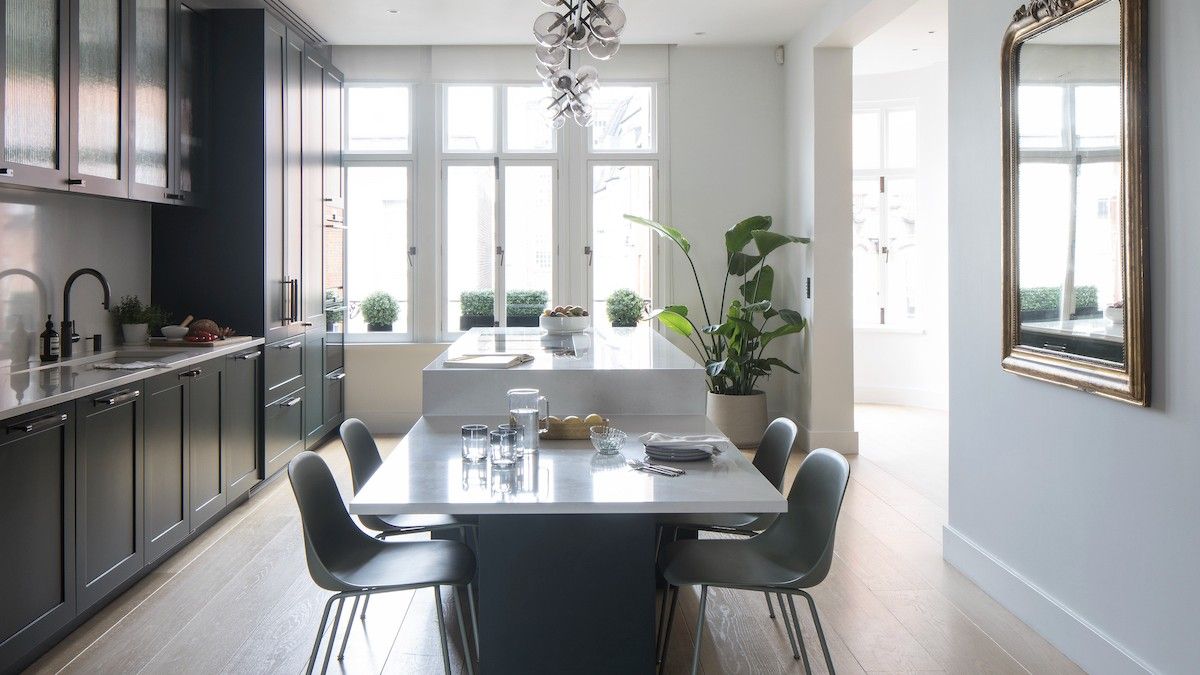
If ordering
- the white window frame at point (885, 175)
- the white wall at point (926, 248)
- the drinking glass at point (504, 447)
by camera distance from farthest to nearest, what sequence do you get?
1. the white window frame at point (885, 175)
2. the white wall at point (926, 248)
3. the drinking glass at point (504, 447)

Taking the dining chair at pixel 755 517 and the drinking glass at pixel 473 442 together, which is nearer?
the drinking glass at pixel 473 442

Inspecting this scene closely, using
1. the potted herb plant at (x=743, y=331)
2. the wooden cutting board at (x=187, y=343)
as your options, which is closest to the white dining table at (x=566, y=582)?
the wooden cutting board at (x=187, y=343)

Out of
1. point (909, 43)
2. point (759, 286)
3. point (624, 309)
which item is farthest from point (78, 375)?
point (909, 43)

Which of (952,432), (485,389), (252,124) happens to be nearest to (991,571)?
(952,432)

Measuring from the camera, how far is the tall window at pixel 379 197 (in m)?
7.19

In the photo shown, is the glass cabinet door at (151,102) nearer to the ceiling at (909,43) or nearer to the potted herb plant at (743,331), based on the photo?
the potted herb plant at (743,331)

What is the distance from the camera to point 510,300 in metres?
7.25

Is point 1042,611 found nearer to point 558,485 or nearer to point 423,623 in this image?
point 558,485

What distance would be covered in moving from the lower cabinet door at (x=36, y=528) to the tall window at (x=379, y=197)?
422cm

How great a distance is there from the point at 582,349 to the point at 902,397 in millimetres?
5442

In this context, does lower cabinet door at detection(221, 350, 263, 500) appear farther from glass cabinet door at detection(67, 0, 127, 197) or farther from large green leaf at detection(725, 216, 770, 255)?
large green leaf at detection(725, 216, 770, 255)

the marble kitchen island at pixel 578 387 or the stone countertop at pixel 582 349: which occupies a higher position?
the stone countertop at pixel 582 349

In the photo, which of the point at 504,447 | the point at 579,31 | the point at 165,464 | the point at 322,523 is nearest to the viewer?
the point at 504,447

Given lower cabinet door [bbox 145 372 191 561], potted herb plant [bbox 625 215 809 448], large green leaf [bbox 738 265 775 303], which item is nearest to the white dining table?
lower cabinet door [bbox 145 372 191 561]
